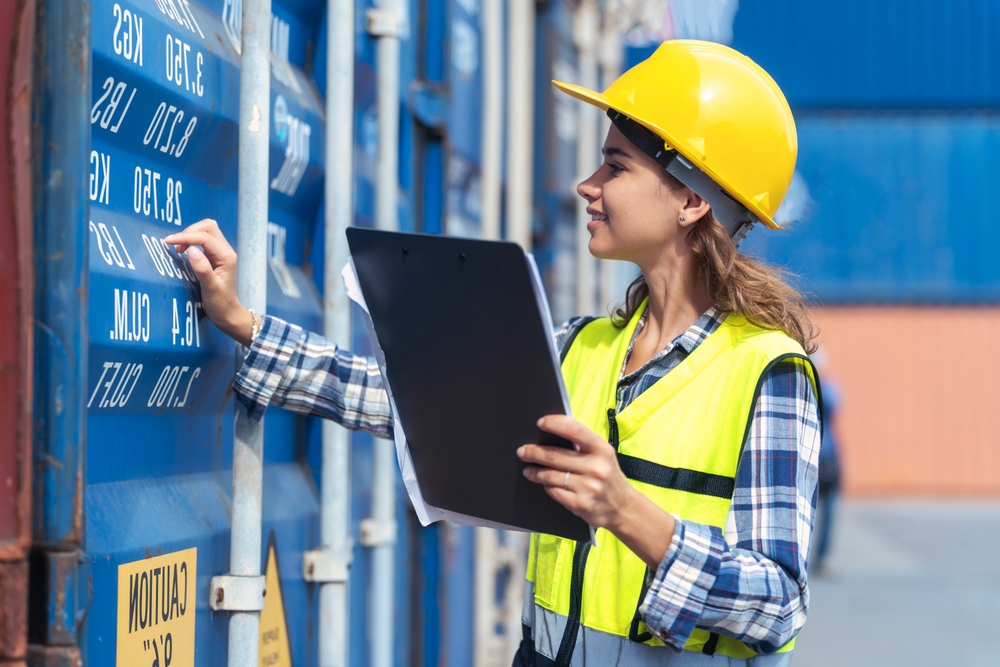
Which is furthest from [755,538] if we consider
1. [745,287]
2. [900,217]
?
[900,217]

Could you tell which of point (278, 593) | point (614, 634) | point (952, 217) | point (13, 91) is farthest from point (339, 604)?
point (952, 217)

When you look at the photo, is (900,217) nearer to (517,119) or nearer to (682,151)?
(517,119)

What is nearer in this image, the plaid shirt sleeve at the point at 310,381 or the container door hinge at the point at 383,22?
the plaid shirt sleeve at the point at 310,381

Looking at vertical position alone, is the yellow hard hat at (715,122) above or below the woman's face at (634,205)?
above

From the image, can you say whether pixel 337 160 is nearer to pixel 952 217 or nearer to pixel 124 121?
pixel 124 121

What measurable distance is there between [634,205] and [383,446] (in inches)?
38.1

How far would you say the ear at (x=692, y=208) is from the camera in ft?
5.56

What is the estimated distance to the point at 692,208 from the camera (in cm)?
170

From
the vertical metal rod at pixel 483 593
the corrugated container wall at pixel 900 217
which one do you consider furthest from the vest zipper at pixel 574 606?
the corrugated container wall at pixel 900 217

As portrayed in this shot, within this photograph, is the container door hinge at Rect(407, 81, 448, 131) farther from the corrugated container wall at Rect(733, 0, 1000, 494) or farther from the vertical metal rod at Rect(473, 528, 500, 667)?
the corrugated container wall at Rect(733, 0, 1000, 494)

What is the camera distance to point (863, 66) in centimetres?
1627

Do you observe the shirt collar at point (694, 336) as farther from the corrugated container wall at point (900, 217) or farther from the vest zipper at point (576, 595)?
the corrugated container wall at point (900, 217)

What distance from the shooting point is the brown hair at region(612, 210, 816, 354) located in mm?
1665

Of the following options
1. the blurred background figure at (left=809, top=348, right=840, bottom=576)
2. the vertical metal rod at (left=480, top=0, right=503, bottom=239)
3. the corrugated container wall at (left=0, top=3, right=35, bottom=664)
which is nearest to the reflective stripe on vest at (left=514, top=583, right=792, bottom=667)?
the corrugated container wall at (left=0, top=3, right=35, bottom=664)
